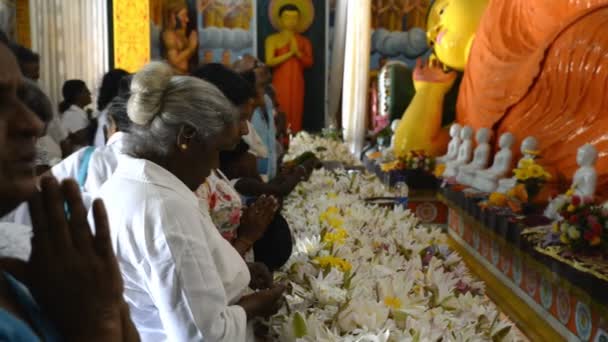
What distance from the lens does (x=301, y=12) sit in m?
10.3

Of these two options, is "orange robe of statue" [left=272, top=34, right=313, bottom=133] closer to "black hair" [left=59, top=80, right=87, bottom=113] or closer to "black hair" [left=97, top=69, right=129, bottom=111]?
"black hair" [left=59, top=80, right=87, bottom=113]

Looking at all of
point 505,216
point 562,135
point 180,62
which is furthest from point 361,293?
point 180,62

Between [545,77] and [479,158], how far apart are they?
0.74 meters

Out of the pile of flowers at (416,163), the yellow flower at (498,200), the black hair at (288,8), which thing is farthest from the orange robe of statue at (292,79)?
the yellow flower at (498,200)

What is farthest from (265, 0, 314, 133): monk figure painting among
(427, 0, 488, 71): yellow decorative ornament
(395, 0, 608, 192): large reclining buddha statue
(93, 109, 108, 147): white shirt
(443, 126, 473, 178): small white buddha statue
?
(93, 109, 108, 147): white shirt

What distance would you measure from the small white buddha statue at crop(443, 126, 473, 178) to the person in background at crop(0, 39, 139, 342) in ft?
14.4

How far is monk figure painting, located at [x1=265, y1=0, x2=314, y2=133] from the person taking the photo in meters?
10.1

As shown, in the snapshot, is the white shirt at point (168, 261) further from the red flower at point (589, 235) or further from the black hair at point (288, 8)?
the black hair at point (288, 8)

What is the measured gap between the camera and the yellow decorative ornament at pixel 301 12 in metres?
10.2

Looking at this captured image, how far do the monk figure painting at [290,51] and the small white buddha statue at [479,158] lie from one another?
5746 mm

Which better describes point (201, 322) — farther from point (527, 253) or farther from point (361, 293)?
point (527, 253)

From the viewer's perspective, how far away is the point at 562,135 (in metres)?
3.79

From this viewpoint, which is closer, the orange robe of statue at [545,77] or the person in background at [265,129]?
the person in background at [265,129]

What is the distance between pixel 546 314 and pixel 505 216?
63 centimetres
